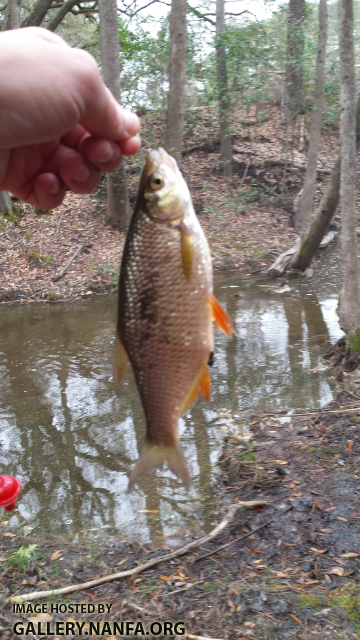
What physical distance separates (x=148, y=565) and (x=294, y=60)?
15940 millimetres

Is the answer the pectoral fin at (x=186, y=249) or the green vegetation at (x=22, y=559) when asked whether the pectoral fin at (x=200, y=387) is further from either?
the green vegetation at (x=22, y=559)

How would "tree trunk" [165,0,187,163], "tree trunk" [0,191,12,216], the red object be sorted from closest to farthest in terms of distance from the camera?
the red object
"tree trunk" [165,0,187,163]
"tree trunk" [0,191,12,216]

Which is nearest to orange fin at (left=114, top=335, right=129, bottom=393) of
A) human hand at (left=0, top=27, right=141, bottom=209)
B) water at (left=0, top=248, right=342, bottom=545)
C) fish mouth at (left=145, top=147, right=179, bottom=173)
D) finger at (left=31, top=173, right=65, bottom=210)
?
fish mouth at (left=145, top=147, right=179, bottom=173)

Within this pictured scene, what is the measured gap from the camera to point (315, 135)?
12.7 meters

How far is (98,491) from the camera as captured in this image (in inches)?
194

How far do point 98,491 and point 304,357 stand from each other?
3.81m

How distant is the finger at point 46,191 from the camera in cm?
207

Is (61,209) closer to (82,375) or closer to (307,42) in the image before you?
(82,375)

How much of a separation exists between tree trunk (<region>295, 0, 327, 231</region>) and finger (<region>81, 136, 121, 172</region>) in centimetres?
1173

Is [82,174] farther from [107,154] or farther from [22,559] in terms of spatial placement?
[22,559]

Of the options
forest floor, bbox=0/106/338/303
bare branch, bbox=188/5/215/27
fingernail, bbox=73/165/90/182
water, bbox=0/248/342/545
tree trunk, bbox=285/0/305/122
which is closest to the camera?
fingernail, bbox=73/165/90/182

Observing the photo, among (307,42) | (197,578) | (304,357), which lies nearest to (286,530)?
(197,578)

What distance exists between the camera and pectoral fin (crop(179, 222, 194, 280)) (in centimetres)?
139

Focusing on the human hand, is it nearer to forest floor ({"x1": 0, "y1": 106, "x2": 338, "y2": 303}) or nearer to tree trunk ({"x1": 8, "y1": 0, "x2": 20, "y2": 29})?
forest floor ({"x1": 0, "y1": 106, "x2": 338, "y2": 303})
